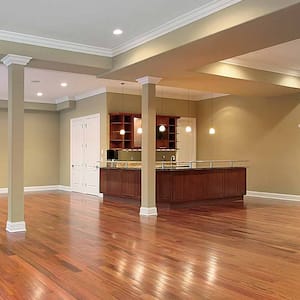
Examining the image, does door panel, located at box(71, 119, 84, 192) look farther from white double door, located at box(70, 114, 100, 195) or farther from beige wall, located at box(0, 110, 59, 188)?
beige wall, located at box(0, 110, 59, 188)

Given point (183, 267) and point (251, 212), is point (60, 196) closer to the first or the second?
point (251, 212)

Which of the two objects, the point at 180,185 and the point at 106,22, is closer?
the point at 106,22

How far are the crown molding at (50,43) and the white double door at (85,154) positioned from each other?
14.2ft

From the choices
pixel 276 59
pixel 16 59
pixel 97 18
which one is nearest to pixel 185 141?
pixel 276 59

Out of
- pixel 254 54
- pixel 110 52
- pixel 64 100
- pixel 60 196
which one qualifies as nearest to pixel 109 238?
pixel 110 52

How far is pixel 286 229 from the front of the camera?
20.1 ft

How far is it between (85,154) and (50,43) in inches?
225

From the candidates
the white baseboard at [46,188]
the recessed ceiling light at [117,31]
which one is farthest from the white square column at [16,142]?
the white baseboard at [46,188]

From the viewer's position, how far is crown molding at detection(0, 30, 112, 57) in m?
5.86

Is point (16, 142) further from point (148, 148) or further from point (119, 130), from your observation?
point (119, 130)

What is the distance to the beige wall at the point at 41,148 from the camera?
1259 centimetres

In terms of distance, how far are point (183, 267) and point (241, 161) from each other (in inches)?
289

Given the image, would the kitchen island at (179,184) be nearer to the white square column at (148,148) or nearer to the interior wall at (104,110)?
the white square column at (148,148)

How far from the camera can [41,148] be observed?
505 inches
